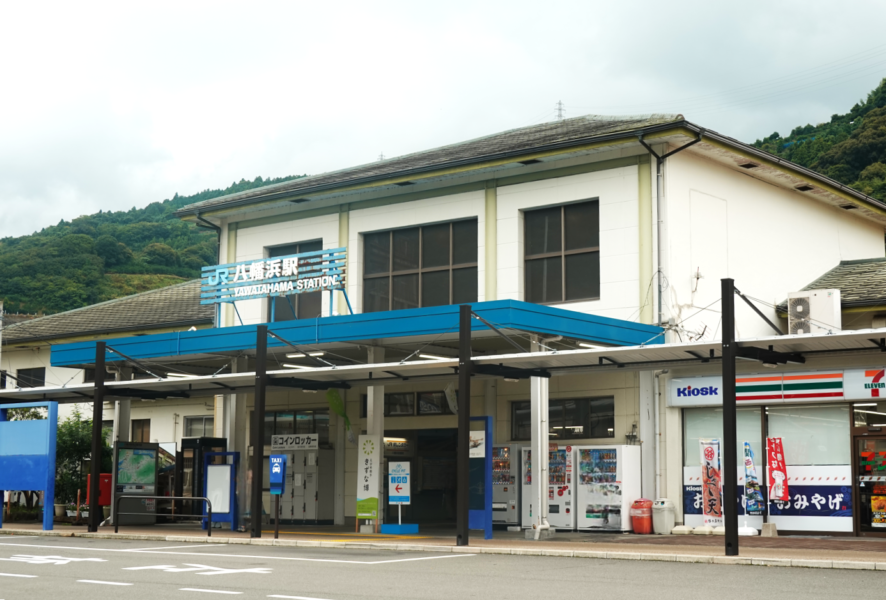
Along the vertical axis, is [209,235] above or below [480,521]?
above

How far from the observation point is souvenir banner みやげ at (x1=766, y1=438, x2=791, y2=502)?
69.4ft

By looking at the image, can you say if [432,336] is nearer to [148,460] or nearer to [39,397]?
[148,460]

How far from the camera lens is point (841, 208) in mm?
28562

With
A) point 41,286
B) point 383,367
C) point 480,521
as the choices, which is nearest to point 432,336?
point 383,367

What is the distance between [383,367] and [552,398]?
5.80 metres

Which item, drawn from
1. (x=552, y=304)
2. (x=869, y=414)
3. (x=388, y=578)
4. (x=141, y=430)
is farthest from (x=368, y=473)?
(x=141, y=430)

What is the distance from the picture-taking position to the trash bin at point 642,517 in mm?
21906

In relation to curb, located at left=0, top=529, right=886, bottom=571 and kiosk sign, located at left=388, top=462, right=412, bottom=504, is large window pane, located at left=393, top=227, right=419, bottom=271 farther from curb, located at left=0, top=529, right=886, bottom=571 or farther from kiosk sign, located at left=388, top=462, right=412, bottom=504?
curb, located at left=0, top=529, right=886, bottom=571

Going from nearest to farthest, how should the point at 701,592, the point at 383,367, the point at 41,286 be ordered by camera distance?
1. the point at 701,592
2. the point at 383,367
3. the point at 41,286

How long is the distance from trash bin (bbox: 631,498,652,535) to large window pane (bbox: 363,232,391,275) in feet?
28.9

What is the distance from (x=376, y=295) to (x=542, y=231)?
16.2 feet

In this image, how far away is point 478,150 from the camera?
87.2 ft

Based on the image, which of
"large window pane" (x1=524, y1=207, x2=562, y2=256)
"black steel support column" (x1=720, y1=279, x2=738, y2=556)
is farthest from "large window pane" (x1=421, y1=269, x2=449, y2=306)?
"black steel support column" (x1=720, y1=279, x2=738, y2=556)

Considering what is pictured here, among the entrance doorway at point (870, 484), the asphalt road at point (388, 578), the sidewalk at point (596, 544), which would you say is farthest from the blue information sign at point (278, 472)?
the entrance doorway at point (870, 484)
